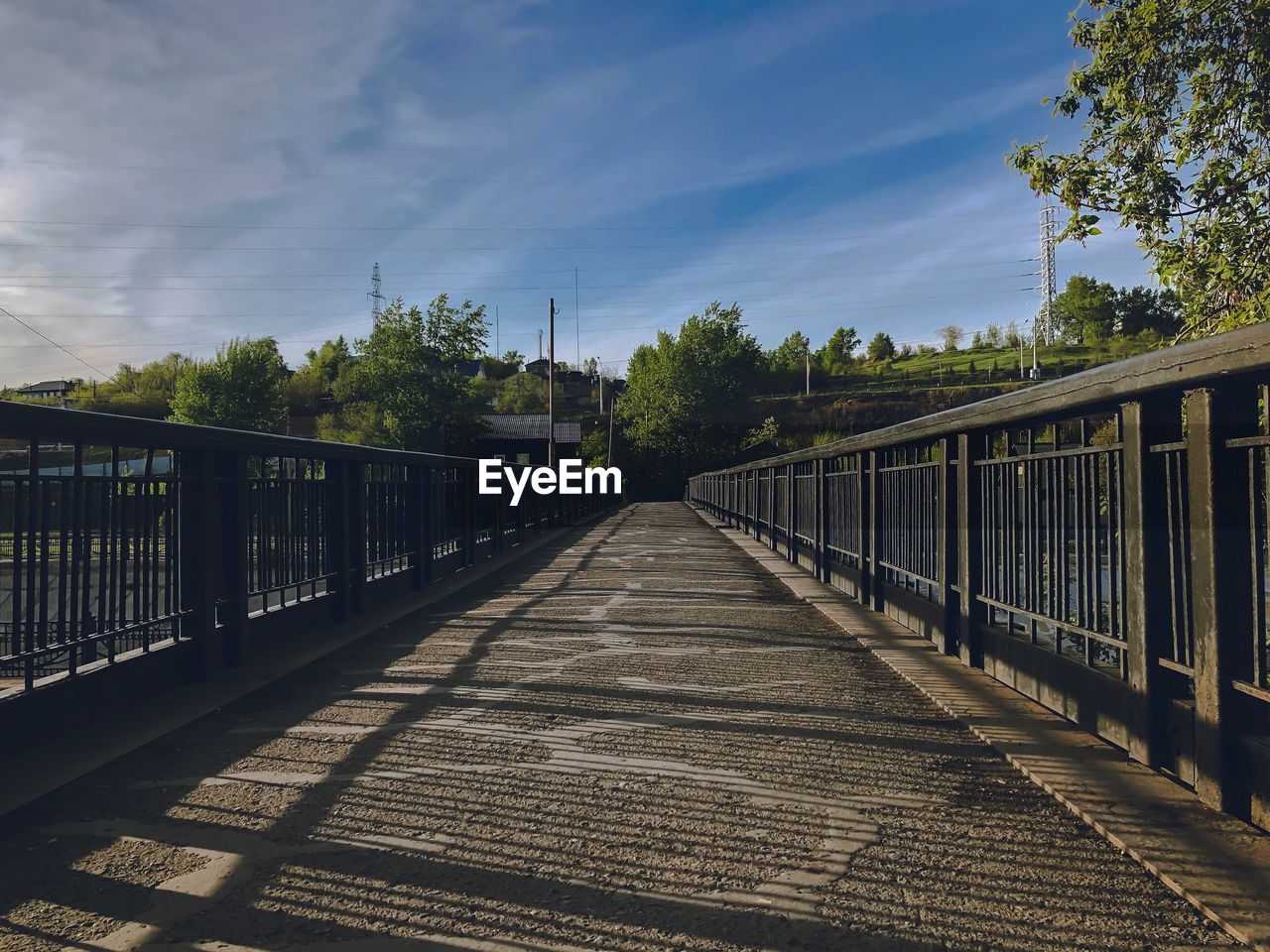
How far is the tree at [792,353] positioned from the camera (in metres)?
172

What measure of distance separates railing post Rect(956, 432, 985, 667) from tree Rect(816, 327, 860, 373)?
176 metres

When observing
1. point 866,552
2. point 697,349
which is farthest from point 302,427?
point 866,552

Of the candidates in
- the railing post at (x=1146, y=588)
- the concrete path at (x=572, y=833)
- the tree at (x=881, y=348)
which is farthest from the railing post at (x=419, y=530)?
the tree at (x=881, y=348)

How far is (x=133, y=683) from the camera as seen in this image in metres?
5.90

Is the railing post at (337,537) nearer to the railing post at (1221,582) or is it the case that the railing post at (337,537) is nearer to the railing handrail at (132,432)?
the railing handrail at (132,432)

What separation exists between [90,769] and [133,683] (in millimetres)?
1399

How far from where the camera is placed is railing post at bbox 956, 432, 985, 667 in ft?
23.0

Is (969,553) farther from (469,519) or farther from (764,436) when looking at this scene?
(764,436)

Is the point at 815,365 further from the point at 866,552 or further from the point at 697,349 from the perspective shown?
the point at 866,552

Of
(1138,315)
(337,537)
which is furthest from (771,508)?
(1138,315)

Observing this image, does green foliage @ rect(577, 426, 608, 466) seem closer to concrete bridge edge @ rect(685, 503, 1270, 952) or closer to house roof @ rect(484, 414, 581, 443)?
house roof @ rect(484, 414, 581, 443)

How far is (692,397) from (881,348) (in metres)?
101

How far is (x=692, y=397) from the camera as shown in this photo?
354ft

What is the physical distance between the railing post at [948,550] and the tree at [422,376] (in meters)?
82.1
